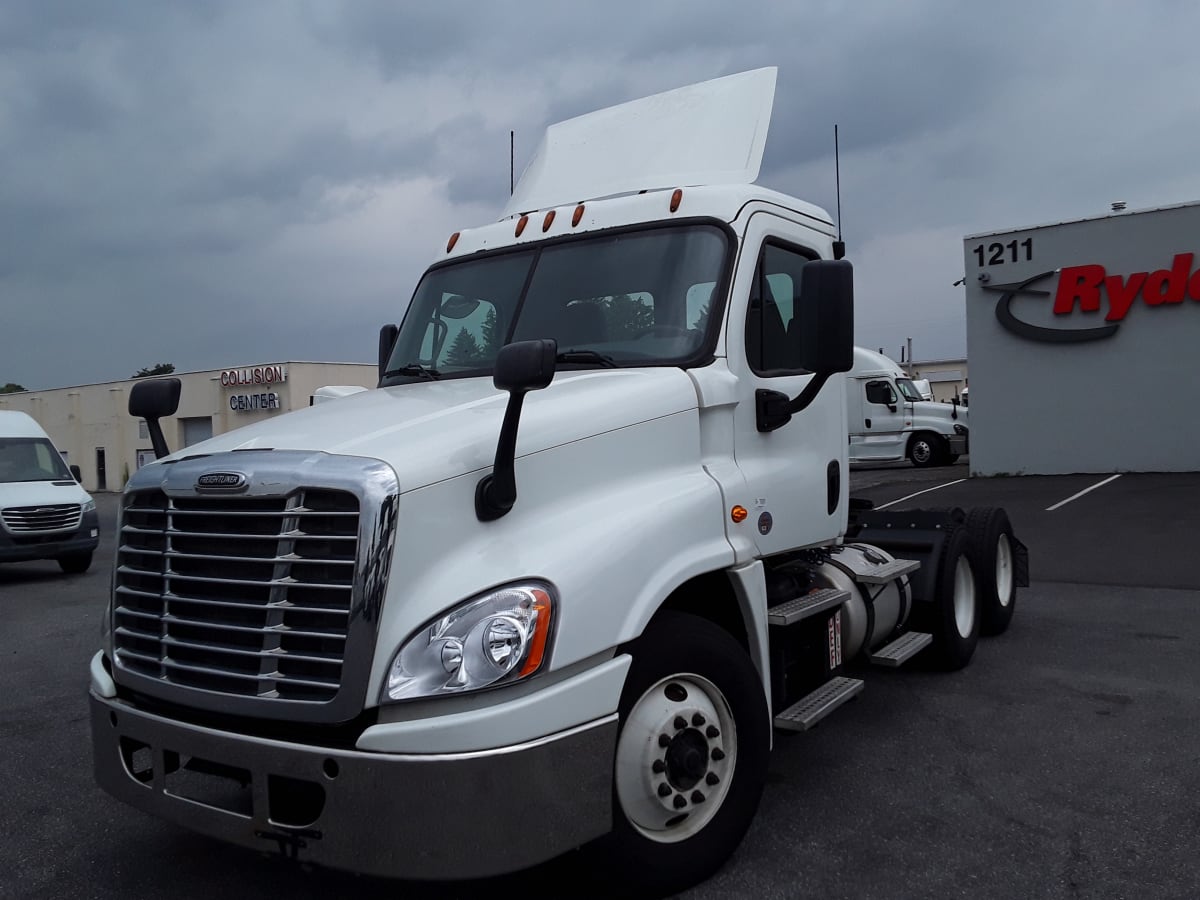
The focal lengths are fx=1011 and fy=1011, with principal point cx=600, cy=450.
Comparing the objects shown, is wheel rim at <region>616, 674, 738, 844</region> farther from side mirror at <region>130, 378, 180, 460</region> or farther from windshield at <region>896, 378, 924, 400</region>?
windshield at <region>896, 378, 924, 400</region>

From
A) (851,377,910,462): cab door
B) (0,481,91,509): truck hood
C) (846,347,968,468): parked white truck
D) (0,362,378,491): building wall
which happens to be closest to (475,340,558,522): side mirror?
(0,481,91,509): truck hood

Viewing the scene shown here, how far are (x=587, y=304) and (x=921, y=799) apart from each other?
2.61 m

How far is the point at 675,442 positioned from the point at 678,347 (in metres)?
0.46

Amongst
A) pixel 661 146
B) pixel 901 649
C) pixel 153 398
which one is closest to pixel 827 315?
pixel 661 146

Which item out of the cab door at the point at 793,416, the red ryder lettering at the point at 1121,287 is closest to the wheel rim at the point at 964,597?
the cab door at the point at 793,416

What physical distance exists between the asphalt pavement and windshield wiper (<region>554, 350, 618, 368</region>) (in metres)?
1.89

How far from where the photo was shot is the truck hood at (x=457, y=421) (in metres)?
3.22

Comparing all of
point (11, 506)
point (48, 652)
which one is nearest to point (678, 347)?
point (48, 652)

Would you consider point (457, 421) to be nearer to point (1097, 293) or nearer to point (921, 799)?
point (921, 799)

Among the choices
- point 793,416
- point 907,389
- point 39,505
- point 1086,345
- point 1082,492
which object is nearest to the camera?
point 793,416

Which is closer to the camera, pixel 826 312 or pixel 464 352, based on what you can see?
pixel 826 312

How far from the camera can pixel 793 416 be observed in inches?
180

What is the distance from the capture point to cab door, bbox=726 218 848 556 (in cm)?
424

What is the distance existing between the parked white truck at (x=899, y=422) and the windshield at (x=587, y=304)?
2271 centimetres
